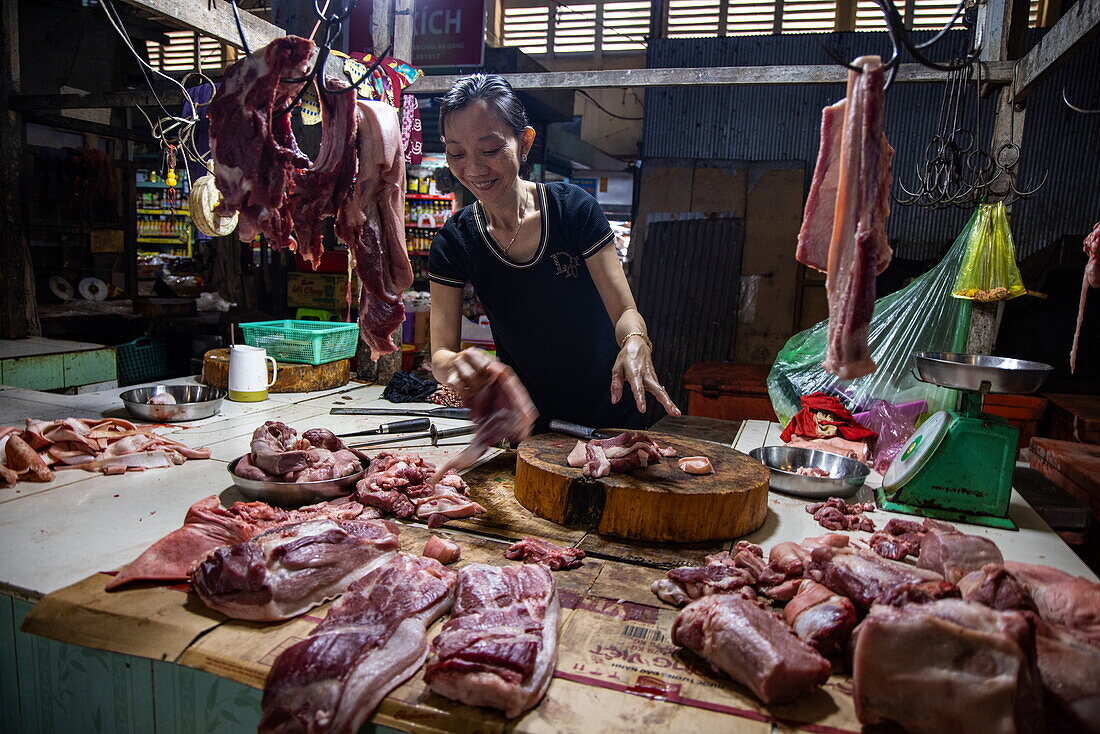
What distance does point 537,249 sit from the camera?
380 cm

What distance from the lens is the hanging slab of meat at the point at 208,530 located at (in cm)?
221

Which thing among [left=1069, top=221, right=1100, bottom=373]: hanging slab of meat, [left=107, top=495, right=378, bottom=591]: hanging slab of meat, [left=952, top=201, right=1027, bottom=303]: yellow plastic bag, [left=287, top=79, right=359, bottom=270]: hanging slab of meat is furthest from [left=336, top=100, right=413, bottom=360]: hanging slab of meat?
[left=952, top=201, right=1027, bottom=303]: yellow plastic bag

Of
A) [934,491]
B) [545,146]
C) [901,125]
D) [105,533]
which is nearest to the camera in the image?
[105,533]

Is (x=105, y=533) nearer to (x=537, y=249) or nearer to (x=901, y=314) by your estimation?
(x=537, y=249)

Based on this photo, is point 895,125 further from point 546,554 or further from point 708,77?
point 546,554

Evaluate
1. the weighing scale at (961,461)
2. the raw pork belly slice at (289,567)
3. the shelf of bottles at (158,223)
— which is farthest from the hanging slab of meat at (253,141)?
the shelf of bottles at (158,223)

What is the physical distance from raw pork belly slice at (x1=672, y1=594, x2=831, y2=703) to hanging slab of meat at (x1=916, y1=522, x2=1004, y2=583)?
30.6 inches

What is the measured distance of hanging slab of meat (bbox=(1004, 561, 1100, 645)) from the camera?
1.98 m

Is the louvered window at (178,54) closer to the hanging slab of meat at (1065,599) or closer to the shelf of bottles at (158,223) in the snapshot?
the shelf of bottles at (158,223)

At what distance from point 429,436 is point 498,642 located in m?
2.46

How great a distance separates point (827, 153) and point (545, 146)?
8.56m

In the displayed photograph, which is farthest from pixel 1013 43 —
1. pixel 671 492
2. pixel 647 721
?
pixel 647 721

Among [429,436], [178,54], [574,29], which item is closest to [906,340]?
[429,436]

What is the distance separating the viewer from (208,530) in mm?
2439
